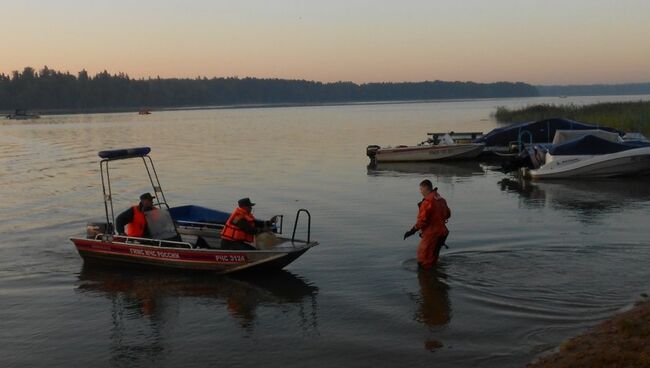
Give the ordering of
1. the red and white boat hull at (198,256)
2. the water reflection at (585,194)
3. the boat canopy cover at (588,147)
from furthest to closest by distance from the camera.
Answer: the boat canopy cover at (588,147)
the water reflection at (585,194)
the red and white boat hull at (198,256)

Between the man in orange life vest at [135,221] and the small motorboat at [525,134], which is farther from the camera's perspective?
the small motorboat at [525,134]

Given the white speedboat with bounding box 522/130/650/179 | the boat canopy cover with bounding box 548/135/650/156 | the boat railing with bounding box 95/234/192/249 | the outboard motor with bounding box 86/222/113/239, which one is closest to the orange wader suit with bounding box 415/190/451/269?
the boat railing with bounding box 95/234/192/249

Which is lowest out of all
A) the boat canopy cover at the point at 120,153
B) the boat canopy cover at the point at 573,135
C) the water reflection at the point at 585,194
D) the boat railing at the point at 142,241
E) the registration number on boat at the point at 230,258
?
the water reflection at the point at 585,194

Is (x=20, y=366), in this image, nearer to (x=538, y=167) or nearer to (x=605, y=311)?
(x=605, y=311)

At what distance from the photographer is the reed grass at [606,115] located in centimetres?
4546

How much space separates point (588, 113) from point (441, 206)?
4949cm

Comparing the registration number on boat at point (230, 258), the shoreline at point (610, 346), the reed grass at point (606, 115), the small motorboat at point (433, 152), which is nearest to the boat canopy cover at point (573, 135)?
the small motorboat at point (433, 152)

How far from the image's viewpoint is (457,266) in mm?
13805

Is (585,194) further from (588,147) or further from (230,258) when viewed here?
(230,258)

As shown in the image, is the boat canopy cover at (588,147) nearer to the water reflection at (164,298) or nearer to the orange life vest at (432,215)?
the orange life vest at (432,215)

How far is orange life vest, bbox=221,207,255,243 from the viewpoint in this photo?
13.6m

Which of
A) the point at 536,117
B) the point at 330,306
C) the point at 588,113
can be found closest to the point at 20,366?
the point at 330,306

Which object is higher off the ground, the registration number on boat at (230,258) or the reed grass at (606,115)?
the reed grass at (606,115)

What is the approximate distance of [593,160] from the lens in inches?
1112
